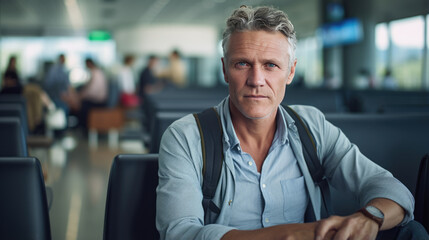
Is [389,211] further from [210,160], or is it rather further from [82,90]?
[82,90]

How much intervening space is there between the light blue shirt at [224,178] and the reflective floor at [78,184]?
1157 millimetres

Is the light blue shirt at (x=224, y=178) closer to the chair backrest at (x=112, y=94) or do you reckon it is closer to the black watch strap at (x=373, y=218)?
the black watch strap at (x=373, y=218)

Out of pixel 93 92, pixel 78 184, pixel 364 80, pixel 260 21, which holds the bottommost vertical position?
pixel 78 184

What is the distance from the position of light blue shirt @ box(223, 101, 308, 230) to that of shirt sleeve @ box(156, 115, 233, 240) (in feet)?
0.48

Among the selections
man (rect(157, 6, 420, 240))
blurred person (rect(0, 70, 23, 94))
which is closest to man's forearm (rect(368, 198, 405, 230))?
man (rect(157, 6, 420, 240))

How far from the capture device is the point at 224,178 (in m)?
1.52

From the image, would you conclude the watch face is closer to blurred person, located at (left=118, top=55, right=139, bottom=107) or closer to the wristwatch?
the wristwatch

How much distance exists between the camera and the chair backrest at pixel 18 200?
1356 mm

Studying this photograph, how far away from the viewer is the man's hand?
124 centimetres

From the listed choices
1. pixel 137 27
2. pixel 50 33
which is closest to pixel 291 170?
pixel 137 27

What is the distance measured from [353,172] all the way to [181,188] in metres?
0.61

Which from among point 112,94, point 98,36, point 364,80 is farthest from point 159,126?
point 98,36

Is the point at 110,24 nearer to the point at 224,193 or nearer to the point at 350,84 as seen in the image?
the point at 350,84

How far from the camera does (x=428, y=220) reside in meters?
1.61
